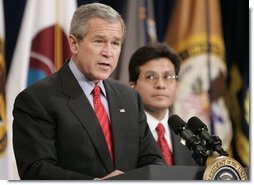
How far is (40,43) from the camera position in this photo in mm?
3422

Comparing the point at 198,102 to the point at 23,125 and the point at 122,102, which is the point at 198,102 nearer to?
the point at 122,102

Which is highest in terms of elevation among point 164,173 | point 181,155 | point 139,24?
point 139,24

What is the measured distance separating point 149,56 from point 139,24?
1.36 ft

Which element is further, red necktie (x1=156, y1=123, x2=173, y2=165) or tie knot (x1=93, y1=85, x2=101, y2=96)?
red necktie (x1=156, y1=123, x2=173, y2=165)

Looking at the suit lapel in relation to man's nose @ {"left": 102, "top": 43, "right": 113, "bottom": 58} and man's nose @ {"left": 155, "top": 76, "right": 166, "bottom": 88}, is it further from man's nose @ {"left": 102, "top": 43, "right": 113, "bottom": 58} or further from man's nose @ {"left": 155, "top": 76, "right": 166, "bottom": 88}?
man's nose @ {"left": 155, "top": 76, "right": 166, "bottom": 88}

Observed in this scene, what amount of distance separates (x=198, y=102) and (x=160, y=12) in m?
0.62

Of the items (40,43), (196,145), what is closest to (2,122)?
(40,43)

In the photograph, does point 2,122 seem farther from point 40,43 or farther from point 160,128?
point 160,128

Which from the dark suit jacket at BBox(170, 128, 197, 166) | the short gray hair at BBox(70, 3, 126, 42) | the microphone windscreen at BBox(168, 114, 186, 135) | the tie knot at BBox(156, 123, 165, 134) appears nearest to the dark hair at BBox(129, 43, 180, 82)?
the tie knot at BBox(156, 123, 165, 134)

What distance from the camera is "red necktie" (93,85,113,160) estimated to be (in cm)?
249

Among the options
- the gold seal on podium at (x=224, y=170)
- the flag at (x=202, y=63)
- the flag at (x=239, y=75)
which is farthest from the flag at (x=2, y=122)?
the gold seal on podium at (x=224, y=170)

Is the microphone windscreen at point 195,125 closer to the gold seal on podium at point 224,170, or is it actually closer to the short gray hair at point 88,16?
the gold seal on podium at point 224,170

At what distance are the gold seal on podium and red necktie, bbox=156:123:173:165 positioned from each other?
97 centimetres

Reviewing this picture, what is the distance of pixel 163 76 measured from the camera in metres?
3.17
